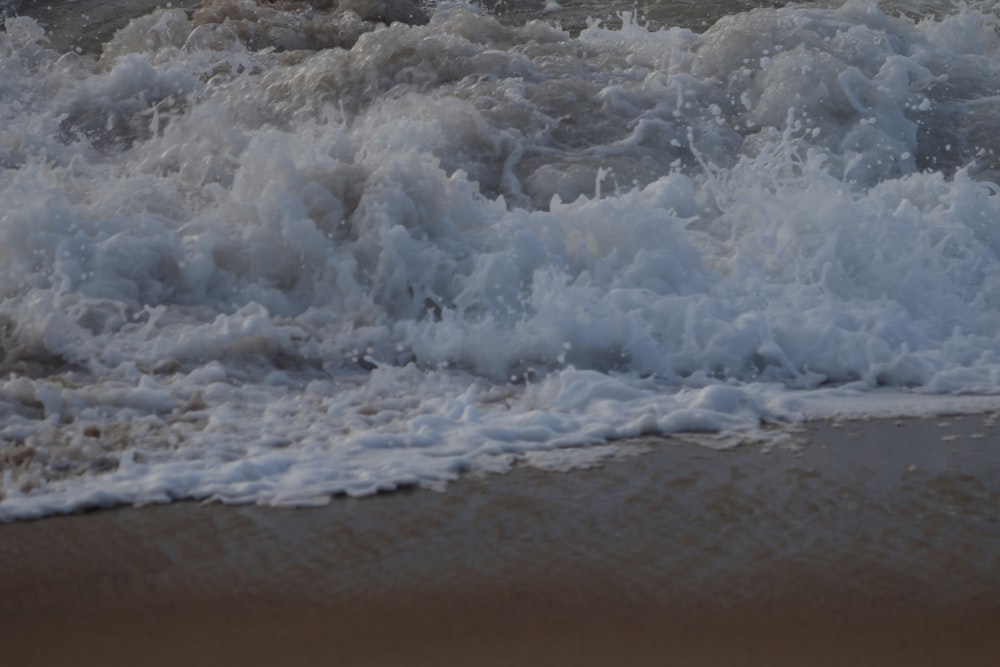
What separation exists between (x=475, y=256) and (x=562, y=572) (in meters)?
2.25

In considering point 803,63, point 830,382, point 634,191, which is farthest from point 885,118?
point 830,382

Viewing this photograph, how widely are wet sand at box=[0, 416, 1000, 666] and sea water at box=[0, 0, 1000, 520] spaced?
8.4 inches

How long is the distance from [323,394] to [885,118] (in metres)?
→ 4.22

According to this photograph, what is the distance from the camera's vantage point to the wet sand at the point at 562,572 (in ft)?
Result: 8.95

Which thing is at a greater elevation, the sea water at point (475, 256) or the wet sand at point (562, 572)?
the sea water at point (475, 256)

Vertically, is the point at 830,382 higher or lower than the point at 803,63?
lower

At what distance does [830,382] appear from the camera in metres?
4.33

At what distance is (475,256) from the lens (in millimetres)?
5039

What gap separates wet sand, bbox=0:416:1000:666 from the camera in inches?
107

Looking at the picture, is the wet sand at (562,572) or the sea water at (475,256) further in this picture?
the sea water at (475,256)

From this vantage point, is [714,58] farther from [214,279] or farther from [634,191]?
[214,279]

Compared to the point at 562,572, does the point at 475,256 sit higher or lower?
higher

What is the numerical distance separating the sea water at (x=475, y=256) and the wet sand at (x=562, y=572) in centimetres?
21

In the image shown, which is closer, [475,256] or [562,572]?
[562,572]
